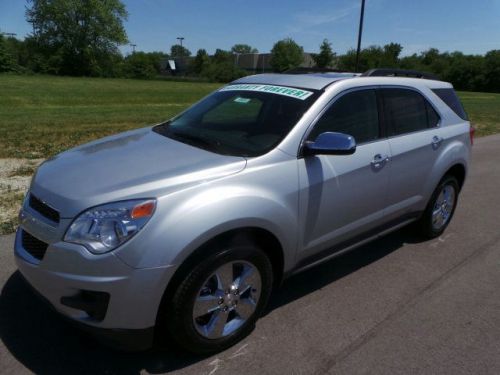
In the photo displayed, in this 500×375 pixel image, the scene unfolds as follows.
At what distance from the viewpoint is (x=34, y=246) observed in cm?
255

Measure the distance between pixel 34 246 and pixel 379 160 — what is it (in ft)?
8.37

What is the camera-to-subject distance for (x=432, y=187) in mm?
4363

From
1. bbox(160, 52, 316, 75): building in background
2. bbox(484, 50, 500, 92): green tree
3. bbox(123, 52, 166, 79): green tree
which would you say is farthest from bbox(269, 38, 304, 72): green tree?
bbox(484, 50, 500, 92): green tree

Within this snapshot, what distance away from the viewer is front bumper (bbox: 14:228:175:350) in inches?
Answer: 89.1

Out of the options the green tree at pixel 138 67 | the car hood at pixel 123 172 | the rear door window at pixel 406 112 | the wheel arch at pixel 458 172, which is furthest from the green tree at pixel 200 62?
the car hood at pixel 123 172

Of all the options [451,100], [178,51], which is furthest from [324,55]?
[178,51]

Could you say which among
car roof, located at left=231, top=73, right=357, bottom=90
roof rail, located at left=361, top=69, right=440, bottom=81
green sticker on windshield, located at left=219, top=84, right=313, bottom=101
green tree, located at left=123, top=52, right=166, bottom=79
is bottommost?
green tree, located at left=123, top=52, right=166, bottom=79

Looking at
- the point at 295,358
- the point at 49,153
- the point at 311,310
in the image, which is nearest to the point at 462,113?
the point at 311,310

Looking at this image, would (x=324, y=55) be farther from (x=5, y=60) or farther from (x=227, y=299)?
(x=227, y=299)

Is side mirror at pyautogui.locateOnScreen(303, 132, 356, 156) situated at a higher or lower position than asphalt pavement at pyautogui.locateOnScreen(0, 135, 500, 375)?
higher

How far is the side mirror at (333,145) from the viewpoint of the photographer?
9.64 ft

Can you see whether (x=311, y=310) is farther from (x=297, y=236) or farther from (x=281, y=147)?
(x=281, y=147)

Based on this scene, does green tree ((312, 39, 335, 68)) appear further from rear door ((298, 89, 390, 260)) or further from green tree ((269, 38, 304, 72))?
rear door ((298, 89, 390, 260))

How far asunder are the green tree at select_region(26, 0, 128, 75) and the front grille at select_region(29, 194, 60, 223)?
255 ft
